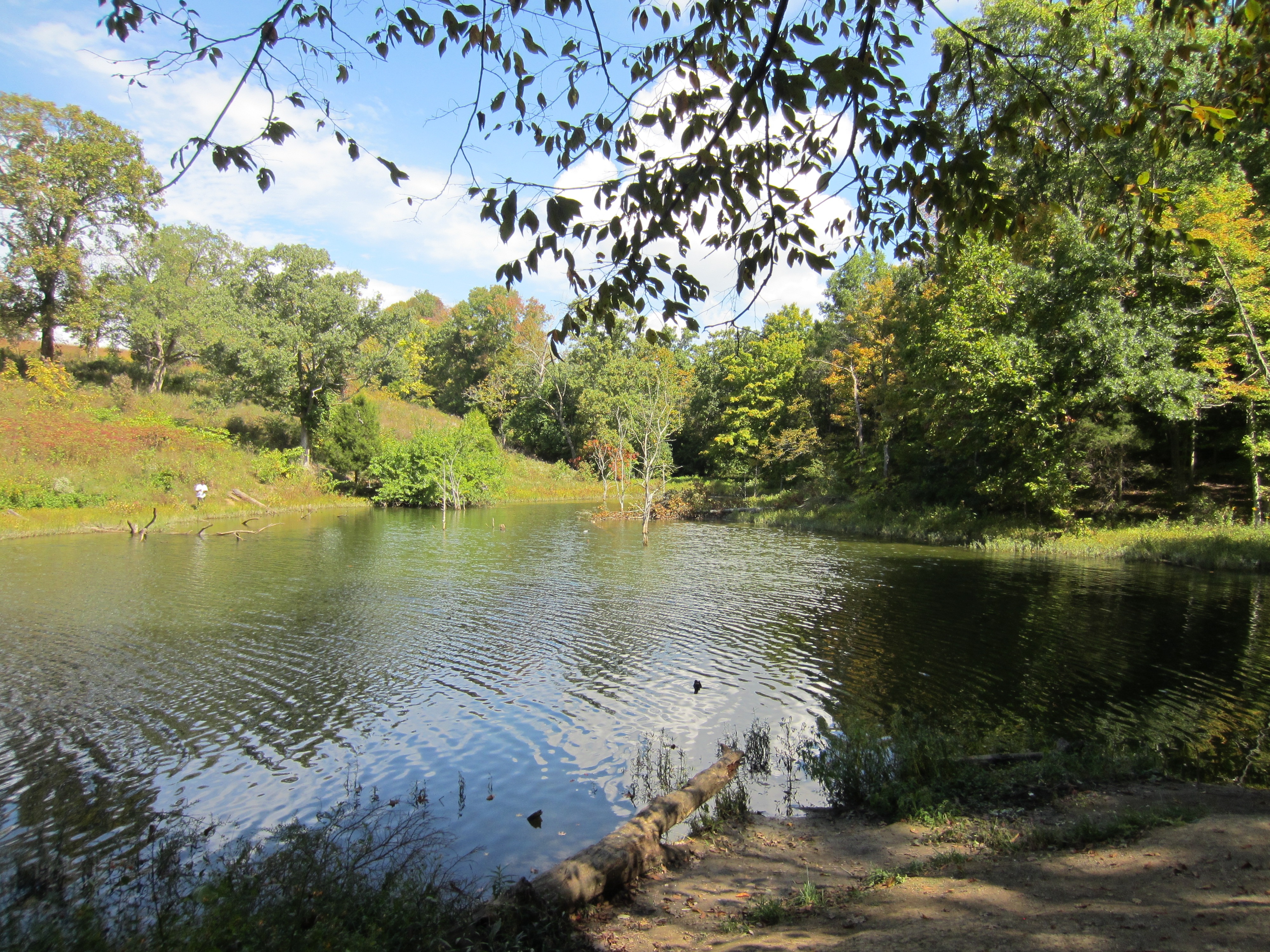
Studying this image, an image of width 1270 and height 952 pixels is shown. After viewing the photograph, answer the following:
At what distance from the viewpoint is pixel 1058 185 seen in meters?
26.0

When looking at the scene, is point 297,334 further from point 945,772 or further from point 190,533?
point 945,772

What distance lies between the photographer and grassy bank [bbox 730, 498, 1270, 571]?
20.9 metres

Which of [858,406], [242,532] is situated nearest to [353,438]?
[242,532]

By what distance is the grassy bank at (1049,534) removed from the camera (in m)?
20.9

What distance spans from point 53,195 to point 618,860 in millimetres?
45237

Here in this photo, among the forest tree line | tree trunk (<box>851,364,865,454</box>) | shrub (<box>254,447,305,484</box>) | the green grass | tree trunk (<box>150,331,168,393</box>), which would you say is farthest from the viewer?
tree trunk (<box>150,331,168,393</box>)

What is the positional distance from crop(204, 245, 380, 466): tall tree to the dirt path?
4307 cm

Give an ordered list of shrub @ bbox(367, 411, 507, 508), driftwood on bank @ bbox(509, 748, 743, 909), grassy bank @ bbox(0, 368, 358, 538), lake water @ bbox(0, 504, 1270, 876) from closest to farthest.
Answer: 1. driftwood on bank @ bbox(509, 748, 743, 909)
2. lake water @ bbox(0, 504, 1270, 876)
3. grassy bank @ bbox(0, 368, 358, 538)
4. shrub @ bbox(367, 411, 507, 508)

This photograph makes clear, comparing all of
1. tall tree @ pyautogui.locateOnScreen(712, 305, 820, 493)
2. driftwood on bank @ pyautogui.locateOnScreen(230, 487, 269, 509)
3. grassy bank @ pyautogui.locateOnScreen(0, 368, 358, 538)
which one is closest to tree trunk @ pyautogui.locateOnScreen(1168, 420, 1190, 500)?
tall tree @ pyautogui.locateOnScreen(712, 305, 820, 493)

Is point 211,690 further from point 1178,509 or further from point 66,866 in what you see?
point 1178,509

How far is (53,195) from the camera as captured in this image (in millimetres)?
35031

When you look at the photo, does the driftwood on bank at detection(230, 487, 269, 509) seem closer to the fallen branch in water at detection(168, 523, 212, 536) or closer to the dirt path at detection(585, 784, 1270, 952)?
the fallen branch in water at detection(168, 523, 212, 536)

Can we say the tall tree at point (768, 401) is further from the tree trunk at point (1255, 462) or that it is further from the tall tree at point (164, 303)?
the tall tree at point (164, 303)

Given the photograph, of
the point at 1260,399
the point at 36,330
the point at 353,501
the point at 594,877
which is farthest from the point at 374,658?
the point at 36,330
